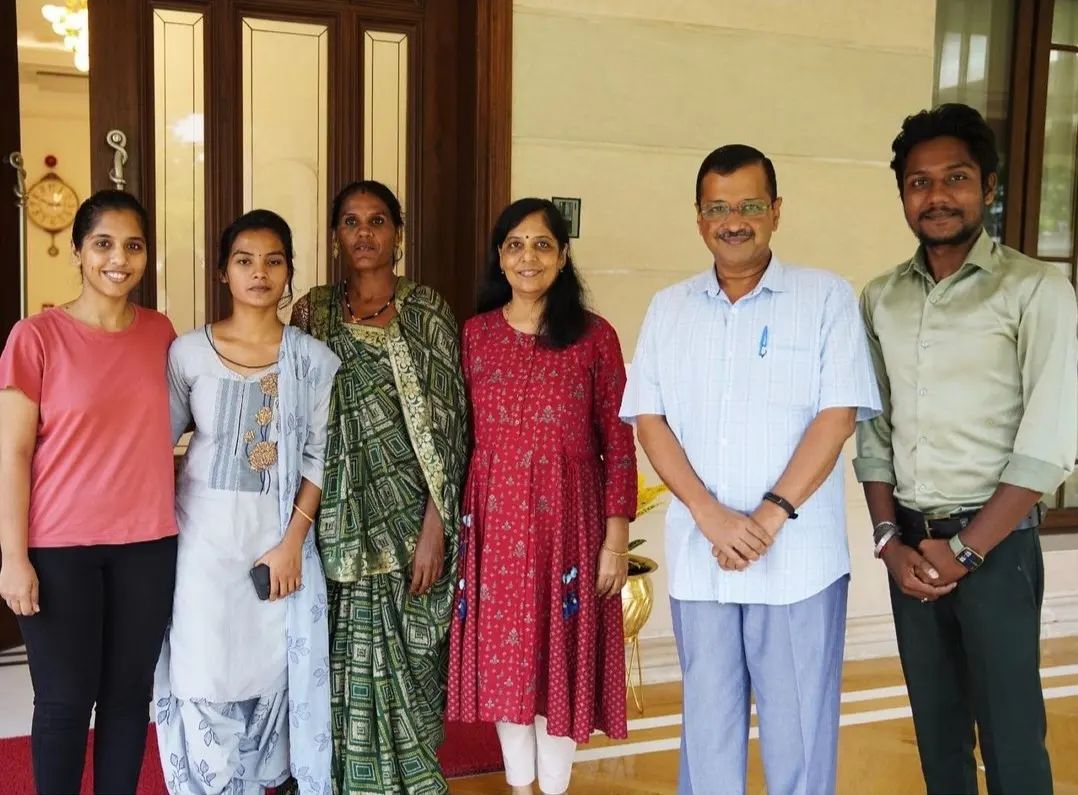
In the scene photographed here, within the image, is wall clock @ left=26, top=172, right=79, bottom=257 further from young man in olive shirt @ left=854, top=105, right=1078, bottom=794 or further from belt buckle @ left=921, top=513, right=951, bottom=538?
belt buckle @ left=921, top=513, right=951, bottom=538

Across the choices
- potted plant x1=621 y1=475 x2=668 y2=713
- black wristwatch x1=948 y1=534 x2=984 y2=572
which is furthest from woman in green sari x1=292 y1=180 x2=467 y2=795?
black wristwatch x1=948 y1=534 x2=984 y2=572

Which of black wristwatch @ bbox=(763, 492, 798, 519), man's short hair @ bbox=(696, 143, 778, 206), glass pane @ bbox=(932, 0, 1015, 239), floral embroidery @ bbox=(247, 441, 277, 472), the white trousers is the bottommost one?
the white trousers

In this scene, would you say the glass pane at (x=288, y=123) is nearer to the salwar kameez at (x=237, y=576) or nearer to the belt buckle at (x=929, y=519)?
the salwar kameez at (x=237, y=576)

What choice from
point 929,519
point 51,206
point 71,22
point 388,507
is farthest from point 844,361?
point 51,206

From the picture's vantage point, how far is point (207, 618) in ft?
6.93

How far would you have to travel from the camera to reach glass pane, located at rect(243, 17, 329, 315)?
10.4 feet

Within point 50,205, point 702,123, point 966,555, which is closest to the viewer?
point 966,555

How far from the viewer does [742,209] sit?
1.94 metres

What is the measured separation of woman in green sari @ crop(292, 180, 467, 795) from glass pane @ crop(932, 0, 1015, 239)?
8.73ft

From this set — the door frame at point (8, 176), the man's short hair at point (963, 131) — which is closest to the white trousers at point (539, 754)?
the man's short hair at point (963, 131)

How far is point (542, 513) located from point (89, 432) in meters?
0.96

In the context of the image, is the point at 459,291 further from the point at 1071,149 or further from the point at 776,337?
the point at 1071,149

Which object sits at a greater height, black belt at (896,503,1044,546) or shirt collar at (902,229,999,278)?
shirt collar at (902,229,999,278)

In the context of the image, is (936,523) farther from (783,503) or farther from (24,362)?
(24,362)
